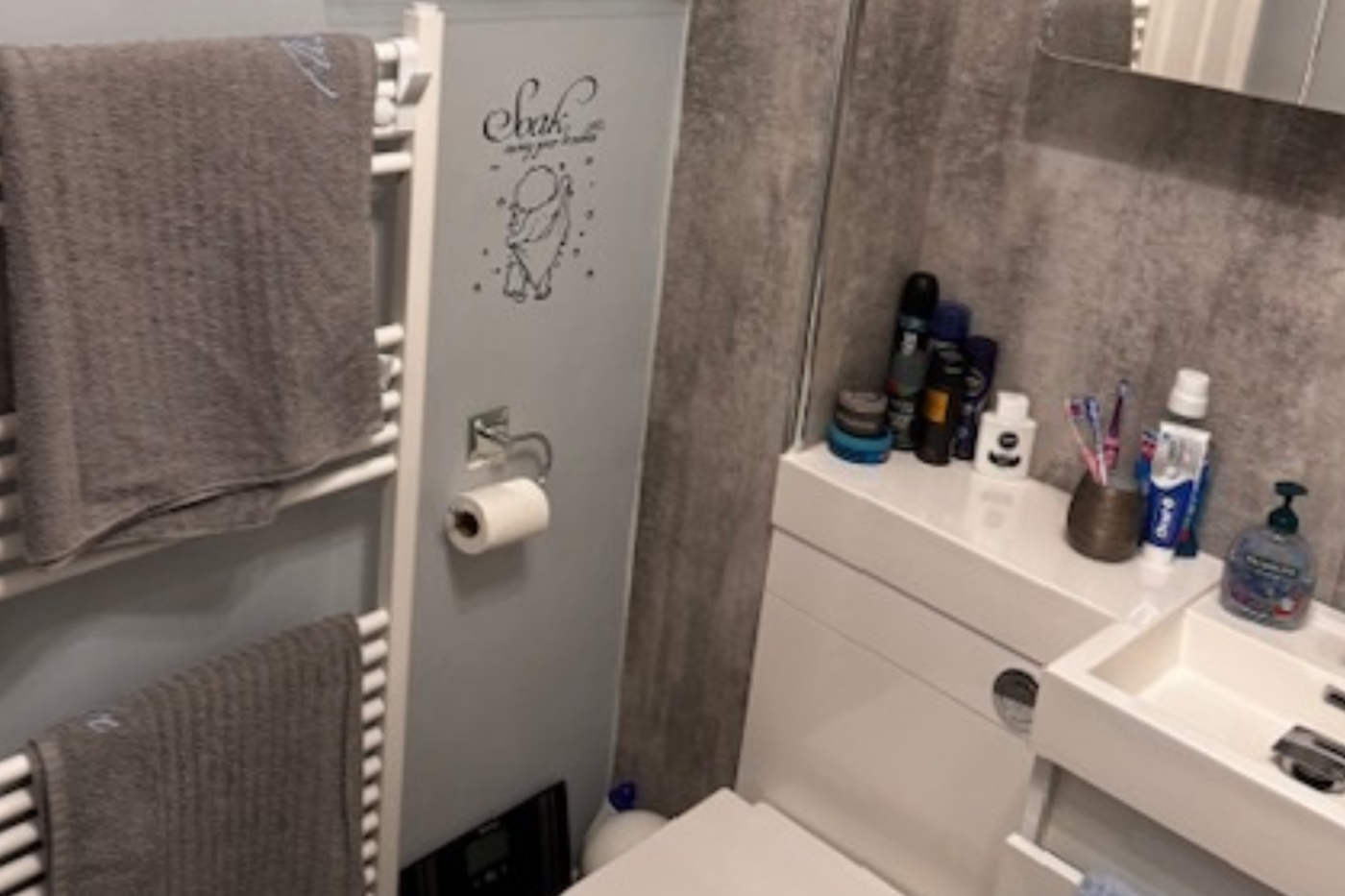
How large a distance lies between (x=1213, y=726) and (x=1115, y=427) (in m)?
0.38

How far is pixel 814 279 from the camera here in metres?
1.86

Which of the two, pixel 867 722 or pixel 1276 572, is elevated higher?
pixel 1276 572

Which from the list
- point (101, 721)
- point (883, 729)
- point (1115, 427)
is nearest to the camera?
point (101, 721)

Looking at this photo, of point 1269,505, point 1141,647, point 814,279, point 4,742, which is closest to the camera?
point 4,742

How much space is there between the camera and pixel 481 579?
6.50 ft

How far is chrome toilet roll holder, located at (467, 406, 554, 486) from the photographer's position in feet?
6.14

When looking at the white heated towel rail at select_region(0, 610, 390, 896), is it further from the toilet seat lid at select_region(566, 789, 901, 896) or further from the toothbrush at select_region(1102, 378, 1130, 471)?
the toothbrush at select_region(1102, 378, 1130, 471)

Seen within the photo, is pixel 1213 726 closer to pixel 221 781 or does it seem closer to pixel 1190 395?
pixel 1190 395

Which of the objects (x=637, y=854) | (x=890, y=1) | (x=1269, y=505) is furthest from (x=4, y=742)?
(x=1269, y=505)

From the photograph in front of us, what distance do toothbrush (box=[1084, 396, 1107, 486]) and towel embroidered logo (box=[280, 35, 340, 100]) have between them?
953 millimetres

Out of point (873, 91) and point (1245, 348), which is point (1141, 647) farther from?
point (873, 91)

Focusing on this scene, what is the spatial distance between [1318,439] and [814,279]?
598 mm

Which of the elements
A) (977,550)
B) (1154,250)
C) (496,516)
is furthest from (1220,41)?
(496,516)

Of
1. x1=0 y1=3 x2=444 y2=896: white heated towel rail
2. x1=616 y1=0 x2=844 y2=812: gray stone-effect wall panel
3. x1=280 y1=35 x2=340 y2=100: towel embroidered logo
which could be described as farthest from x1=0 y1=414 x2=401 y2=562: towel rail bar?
x1=616 y1=0 x2=844 y2=812: gray stone-effect wall panel
